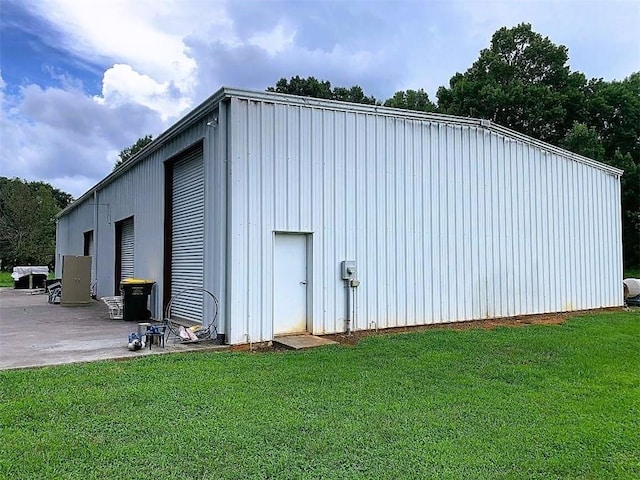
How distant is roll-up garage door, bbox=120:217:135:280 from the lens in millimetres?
15484

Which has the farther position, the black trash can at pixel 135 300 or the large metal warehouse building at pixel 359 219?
the black trash can at pixel 135 300

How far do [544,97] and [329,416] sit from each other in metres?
27.3

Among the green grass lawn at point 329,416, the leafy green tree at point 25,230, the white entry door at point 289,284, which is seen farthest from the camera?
the leafy green tree at point 25,230

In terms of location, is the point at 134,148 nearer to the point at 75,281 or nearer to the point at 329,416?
the point at 75,281

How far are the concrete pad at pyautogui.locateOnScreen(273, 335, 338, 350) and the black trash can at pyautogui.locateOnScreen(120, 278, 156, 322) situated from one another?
495 cm

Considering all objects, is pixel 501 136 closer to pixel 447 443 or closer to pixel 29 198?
pixel 447 443

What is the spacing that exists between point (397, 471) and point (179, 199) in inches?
361

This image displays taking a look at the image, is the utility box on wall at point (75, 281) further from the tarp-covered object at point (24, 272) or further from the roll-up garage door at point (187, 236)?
the tarp-covered object at point (24, 272)

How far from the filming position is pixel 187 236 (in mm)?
10656

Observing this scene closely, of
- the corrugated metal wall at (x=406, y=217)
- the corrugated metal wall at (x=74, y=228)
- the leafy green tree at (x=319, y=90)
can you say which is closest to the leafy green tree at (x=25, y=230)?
the corrugated metal wall at (x=74, y=228)

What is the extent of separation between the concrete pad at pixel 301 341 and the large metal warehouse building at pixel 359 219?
25 centimetres

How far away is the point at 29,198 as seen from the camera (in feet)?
144

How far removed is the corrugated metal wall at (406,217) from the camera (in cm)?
846

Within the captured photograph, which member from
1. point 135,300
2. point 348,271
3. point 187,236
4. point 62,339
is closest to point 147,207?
point 135,300
